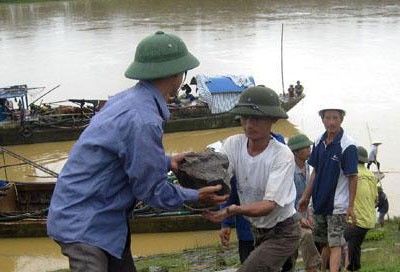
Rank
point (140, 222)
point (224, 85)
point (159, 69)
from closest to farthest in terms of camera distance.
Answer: point (159, 69) → point (140, 222) → point (224, 85)

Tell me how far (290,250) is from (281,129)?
51.6ft

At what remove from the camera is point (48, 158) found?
17.3m

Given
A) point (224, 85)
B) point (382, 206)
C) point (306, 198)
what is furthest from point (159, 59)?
point (224, 85)

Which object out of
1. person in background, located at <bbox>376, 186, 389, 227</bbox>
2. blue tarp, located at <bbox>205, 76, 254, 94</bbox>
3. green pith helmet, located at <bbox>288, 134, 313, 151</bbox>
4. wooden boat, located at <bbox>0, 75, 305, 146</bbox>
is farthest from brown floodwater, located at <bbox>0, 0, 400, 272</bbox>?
green pith helmet, located at <bbox>288, 134, 313, 151</bbox>

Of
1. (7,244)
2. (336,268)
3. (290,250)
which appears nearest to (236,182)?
(290,250)

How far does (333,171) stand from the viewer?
13.7 feet

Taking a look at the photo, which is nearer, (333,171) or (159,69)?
(159,69)

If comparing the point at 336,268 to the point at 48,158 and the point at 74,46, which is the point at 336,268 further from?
the point at 74,46

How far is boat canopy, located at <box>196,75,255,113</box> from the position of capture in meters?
17.6

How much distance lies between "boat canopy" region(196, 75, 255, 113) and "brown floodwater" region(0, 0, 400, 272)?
0.95 m

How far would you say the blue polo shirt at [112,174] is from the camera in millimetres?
2209

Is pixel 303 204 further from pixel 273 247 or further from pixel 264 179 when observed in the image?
pixel 264 179

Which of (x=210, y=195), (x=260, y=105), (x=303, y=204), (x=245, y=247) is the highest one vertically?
(x=260, y=105)

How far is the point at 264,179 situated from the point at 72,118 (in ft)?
51.6
